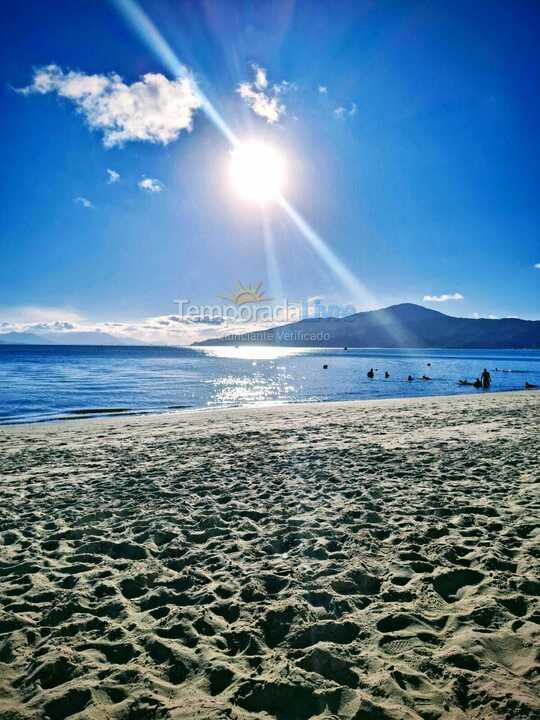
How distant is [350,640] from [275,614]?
87 cm

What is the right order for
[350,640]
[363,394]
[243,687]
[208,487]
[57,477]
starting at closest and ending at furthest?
1. [243,687]
2. [350,640]
3. [208,487]
4. [57,477]
5. [363,394]

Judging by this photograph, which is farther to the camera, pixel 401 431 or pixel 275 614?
pixel 401 431

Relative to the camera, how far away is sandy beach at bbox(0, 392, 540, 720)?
11.0ft

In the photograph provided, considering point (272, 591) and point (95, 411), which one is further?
point (95, 411)

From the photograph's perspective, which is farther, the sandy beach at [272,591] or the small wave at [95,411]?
the small wave at [95,411]

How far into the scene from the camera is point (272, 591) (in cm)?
482

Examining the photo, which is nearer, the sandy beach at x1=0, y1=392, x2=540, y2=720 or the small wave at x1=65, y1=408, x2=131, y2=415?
the sandy beach at x1=0, y1=392, x2=540, y2=720

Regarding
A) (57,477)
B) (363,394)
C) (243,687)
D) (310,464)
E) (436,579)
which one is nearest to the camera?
(243,687)

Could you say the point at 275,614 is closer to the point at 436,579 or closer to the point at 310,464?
the point at 436,579

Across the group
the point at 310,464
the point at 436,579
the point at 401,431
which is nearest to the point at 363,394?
the point at 401,431

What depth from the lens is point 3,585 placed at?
4941mm

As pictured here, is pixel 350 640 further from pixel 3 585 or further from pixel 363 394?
pixel 363 394

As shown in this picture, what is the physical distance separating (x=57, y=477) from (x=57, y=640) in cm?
652

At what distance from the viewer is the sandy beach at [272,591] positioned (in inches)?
132
